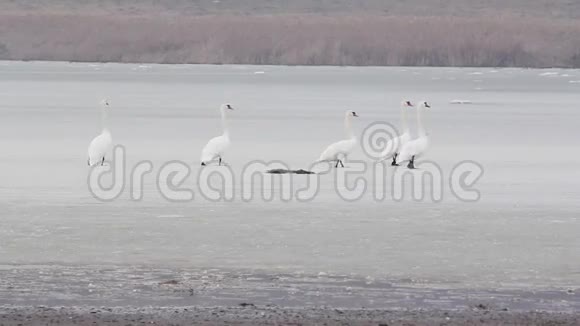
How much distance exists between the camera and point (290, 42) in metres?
65.2

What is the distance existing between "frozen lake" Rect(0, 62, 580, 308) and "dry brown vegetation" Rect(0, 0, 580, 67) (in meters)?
38.2

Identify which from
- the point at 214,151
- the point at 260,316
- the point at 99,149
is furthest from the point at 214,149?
the point at 260,316

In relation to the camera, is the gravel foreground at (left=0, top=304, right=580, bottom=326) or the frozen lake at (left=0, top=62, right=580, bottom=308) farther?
the frozen lake at (left=0, top=62, right=580, bottom=308)

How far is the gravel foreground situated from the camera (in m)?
6.94

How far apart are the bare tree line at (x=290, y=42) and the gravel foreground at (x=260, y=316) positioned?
2043 inches

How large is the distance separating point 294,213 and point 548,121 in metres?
10.7

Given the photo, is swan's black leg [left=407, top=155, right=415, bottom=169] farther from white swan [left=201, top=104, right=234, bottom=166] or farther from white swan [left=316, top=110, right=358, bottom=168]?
white swan [left=201, top=104, right=234, bottom=166]

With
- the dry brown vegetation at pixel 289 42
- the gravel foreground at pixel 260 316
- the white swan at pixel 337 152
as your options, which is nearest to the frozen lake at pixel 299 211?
the white swan at pixel 337 152

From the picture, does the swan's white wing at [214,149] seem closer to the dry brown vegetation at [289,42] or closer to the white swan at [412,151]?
the white swan at [412,151]

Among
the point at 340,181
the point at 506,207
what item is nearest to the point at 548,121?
the point at 340,181

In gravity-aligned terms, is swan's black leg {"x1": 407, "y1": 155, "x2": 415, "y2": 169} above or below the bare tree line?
below

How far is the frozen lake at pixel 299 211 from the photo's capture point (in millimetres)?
8758

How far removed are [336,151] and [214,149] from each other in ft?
3.55

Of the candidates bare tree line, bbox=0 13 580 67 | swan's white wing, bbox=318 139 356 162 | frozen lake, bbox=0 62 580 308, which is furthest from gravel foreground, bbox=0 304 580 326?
bare tree line, bbox=0 13 580 67
